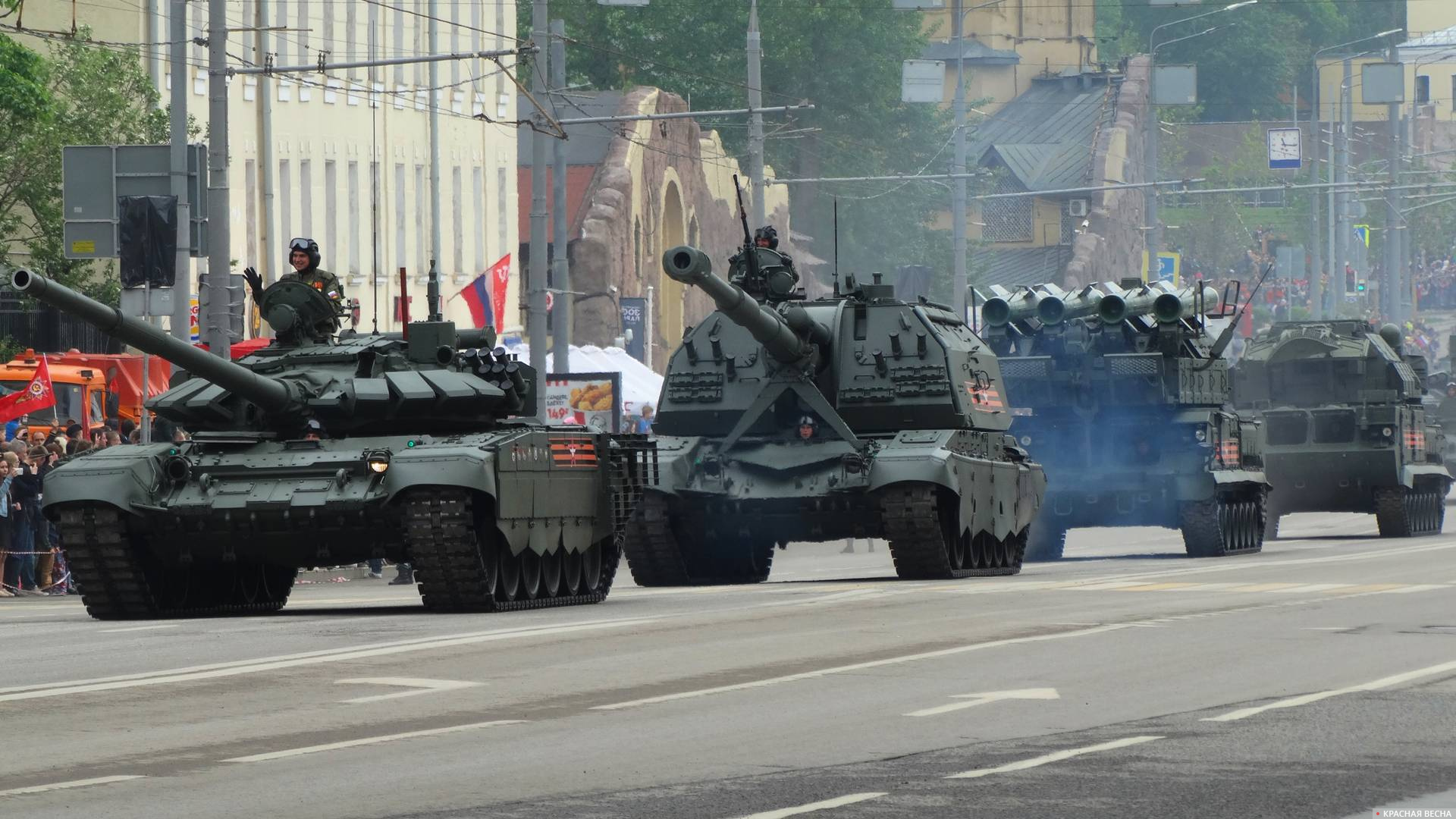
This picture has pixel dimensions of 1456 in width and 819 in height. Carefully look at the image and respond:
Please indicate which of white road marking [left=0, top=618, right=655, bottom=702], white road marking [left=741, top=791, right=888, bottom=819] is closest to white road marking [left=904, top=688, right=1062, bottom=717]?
white road marking [left=741, top=791, right=888, bottom=819]

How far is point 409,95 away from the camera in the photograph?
186 feet

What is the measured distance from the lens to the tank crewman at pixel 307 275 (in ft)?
68.4

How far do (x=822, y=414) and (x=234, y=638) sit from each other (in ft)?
28.7

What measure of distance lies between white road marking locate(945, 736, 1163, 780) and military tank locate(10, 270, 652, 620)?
7606 millimetres

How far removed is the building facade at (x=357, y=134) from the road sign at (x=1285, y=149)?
2539 centimetres

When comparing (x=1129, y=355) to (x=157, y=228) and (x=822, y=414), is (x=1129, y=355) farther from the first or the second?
(x=157, y=228)

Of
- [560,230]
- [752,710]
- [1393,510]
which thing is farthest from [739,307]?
[560,230]

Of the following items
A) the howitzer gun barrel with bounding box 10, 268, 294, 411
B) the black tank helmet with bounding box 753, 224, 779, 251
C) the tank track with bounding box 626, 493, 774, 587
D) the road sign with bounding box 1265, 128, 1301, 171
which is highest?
the road sign with bounding box 1265, 128, 1301, 171

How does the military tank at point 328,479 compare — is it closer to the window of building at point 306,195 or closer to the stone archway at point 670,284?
the window of building at point 306,195

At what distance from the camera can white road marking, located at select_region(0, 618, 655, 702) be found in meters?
14.1

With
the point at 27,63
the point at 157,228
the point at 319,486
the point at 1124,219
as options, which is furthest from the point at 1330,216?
the point at 319,486

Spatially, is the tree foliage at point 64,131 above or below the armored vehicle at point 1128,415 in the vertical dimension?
above

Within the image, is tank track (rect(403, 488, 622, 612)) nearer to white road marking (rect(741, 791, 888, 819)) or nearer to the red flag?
white road marking (rect(741, 791, 888, 819))

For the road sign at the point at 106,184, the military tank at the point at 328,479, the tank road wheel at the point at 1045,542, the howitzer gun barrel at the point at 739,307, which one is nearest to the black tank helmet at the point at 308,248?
the military tank at the point at 328,479
